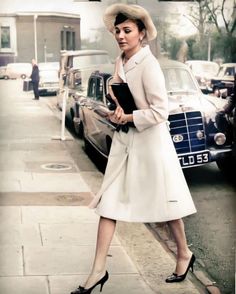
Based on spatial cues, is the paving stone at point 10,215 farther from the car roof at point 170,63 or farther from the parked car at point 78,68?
the car roof at point 170,63

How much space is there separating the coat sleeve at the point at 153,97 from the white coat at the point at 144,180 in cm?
3

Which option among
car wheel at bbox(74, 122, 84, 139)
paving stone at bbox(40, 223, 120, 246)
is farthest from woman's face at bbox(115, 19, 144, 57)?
paving stone at bbox(40, 223, 120, 246)

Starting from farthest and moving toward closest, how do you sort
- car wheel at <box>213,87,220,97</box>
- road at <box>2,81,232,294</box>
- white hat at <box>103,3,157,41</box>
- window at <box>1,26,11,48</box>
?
road at <box>2,81,232,294</box>
car wheel at <box>213,87,220,97</box>
window at <box>1,26,11,48</box>
white hat at <box>103,3,157,41</box>

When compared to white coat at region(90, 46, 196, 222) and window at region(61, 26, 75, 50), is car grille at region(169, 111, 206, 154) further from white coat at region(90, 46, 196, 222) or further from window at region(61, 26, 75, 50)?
window at region(61, 26, 75, 50)

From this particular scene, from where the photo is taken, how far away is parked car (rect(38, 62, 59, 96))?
4.04 m

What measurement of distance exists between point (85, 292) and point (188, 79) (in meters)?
1.39

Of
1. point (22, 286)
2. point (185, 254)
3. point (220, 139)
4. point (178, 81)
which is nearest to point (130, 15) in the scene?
point (178, 81)

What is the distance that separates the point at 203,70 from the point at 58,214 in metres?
1.27

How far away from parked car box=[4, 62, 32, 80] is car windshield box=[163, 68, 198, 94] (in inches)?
30.6

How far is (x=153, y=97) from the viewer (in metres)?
3.92

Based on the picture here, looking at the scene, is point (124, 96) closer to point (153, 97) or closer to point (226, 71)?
point (153, 97)

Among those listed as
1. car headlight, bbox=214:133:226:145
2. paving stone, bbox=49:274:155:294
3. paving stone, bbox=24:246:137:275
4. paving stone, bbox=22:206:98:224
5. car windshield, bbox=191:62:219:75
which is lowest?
paving stone, bbox=49:274:155:294

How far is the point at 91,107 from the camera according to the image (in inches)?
163

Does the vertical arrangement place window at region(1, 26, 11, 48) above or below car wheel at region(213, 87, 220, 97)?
above
